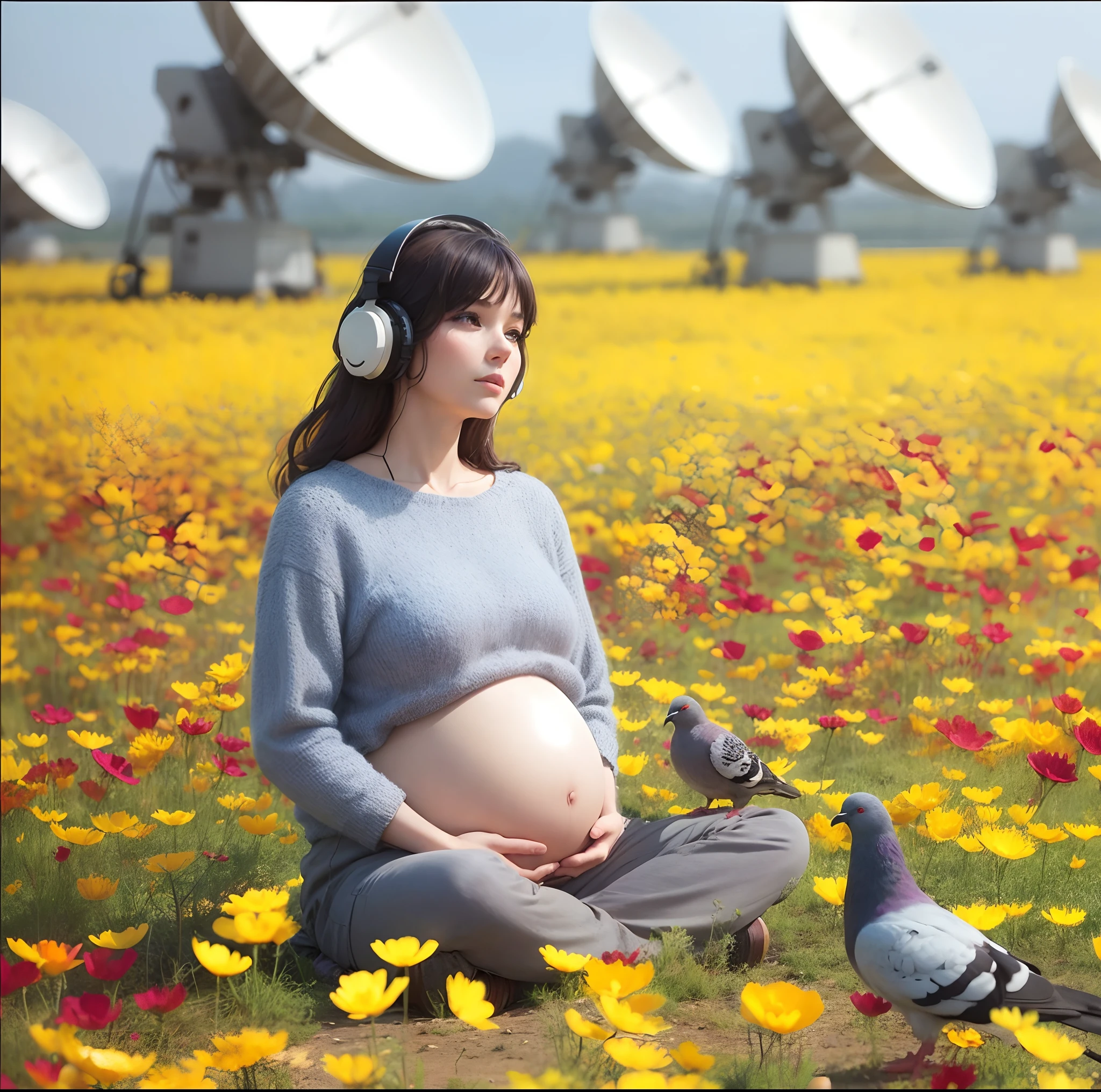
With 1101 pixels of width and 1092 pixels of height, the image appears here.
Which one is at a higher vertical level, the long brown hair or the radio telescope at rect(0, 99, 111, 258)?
the radio telescope at rect(0, 99, 111, 258)

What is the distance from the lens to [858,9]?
1050 cm

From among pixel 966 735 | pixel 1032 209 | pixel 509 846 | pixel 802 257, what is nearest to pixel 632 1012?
pixel 509 846

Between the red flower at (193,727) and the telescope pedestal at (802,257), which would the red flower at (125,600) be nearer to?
the red flower at (193,727)

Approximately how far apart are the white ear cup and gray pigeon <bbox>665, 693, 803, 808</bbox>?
104 cm

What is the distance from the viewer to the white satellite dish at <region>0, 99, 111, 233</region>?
20.1 ft

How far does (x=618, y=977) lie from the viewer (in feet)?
5.37

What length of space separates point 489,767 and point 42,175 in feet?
20.2

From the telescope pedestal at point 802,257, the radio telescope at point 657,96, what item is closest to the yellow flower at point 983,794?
the radio telescope at point 657,96

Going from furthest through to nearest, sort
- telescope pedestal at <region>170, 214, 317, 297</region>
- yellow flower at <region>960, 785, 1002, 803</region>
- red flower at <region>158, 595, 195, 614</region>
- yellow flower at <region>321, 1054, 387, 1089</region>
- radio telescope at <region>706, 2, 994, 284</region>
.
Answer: telescope pedestal at <region>170, 214, 317, 297</region> → radio telescope at <region>706, 2, 994, 284</region> → red flower at <region>158, 595, 195, 614</region> → yellow flower at <region>960, 785, 1002, 803</region> → yellow flower at <region>321, 1054, 387, 1089</region>

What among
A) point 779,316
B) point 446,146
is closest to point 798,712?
point 446,146

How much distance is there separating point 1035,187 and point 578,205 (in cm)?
1212

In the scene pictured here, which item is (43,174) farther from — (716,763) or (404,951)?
(404,951)

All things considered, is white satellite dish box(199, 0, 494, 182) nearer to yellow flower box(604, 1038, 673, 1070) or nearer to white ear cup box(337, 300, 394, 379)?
white ear cup box(337, 300, 394, 379)

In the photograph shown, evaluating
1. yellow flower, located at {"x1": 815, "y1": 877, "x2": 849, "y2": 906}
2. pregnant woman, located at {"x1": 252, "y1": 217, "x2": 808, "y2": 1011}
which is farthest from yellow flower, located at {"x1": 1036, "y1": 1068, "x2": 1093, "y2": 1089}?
pregnant woman, located at {"x1": 252, "y1": 217, "x2": 808, "y2": 1011}
